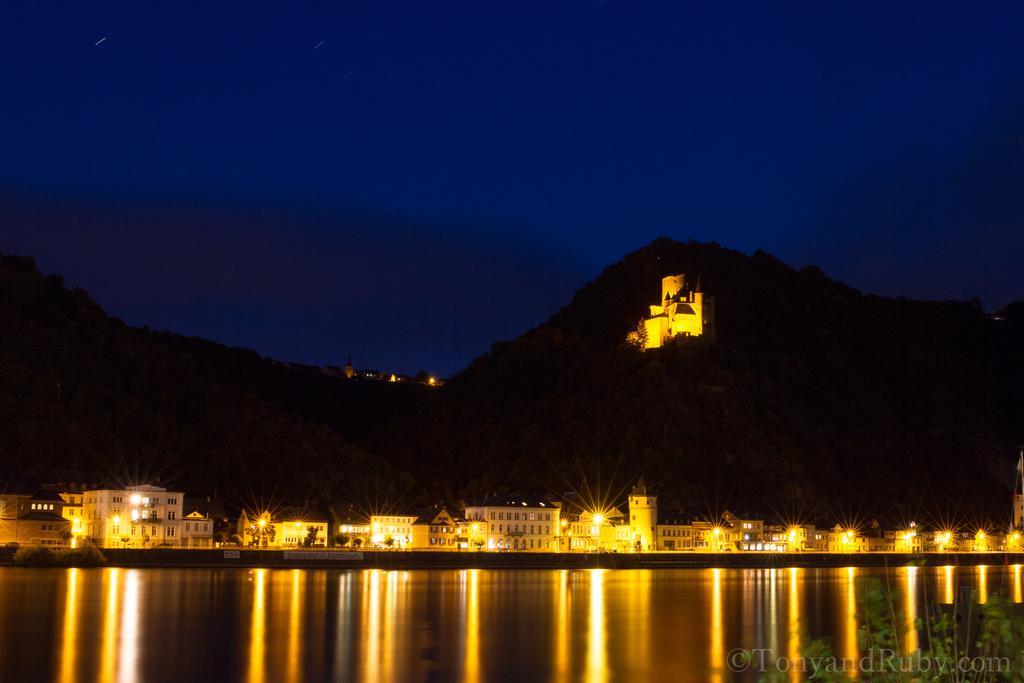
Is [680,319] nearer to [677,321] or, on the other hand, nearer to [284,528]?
[677,321]

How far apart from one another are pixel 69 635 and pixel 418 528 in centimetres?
6300

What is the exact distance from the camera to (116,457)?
109 m

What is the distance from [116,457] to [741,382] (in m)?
68.9

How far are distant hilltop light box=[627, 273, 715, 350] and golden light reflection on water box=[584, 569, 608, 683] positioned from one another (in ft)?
264

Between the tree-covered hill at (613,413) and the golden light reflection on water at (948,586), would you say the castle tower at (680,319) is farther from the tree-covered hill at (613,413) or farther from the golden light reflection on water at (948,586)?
the golden light reflection on water at (948,586)

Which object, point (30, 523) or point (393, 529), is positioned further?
point (393, 529)

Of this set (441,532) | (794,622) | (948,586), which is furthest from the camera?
(441,532)

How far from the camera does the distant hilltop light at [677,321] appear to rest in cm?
14338

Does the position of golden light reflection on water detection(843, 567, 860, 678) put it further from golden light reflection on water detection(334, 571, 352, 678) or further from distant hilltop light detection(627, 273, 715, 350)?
distant hilltop light detection(627, 273, 715, 350)

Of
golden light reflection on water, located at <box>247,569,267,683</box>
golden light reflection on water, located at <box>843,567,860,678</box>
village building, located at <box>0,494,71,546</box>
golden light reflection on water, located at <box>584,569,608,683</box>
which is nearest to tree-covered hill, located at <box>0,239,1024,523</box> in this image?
village building, located at <box>0,494,71,546</box>

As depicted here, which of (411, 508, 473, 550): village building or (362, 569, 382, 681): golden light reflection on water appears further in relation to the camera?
(411, 508, 473, 550): village building

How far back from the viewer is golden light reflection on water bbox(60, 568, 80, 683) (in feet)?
99.6

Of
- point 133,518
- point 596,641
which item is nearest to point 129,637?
point 596,641

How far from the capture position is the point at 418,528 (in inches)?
3930
